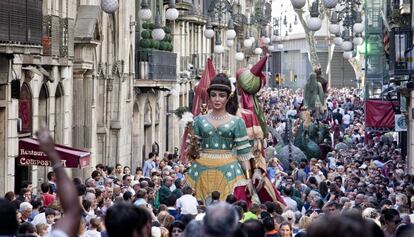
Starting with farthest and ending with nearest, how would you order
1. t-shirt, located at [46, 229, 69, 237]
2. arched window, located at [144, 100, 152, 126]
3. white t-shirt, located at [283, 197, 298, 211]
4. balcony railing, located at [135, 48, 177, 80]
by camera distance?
arched window, located at [144, 100, 152, 126] → balcony railing, located at [135, 48, 177, 80] → white t-shirt, located at [283, 197, 298, 211] → t-shirt, located at [46, 229, 69, 237]

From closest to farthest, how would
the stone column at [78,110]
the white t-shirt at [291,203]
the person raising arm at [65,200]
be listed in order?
the person raising arm at [65,200] < the white t-shirt at [291,203] < the stone column at [78,110]

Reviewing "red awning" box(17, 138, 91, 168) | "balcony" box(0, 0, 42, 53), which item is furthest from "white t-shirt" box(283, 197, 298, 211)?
"balcony" box(0, 0, 42, 53)

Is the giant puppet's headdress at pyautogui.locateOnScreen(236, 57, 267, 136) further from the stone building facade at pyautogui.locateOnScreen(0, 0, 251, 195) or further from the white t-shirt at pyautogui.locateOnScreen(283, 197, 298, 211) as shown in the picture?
the stone building facade at pyautogui.locateOnScreen(0, 0, 251, 195)

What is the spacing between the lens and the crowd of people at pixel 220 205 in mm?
7465

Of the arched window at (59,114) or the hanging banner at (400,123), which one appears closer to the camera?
the arched window at (59,114)

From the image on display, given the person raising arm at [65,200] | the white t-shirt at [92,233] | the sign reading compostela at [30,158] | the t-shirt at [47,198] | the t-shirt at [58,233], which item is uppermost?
the person raising arm at [65,200]

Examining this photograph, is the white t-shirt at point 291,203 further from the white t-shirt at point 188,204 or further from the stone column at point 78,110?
the stone column at point 78,110

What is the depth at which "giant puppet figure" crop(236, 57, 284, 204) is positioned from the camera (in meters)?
18.8

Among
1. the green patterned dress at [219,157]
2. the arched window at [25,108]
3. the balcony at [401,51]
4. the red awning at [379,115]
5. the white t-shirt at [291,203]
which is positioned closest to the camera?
the green patterned dress at [219,157]

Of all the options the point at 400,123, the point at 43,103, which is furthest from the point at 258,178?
the point at 400,123

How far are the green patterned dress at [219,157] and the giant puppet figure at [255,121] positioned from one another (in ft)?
2.01

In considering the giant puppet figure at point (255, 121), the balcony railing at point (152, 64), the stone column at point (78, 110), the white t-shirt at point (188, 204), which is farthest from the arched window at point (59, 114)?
the white t-shirt at point (188, 204)

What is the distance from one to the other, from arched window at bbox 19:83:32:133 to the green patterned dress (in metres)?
10.1

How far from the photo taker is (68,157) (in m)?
25.0
